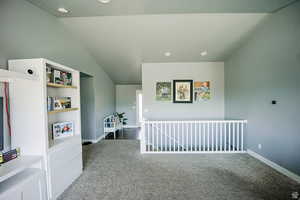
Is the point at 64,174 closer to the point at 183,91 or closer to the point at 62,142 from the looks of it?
the point at 62,142

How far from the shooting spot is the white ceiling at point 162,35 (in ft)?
8.80

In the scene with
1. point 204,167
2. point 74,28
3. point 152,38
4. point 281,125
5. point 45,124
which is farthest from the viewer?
point 152,38

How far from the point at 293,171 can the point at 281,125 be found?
783 millimetres

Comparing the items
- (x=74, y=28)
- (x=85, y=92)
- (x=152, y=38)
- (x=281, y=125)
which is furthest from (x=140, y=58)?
(x=281, y=125)

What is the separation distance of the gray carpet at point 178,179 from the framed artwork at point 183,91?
1.85 meters

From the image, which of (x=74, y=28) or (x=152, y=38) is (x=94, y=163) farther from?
(x=152, y=38)

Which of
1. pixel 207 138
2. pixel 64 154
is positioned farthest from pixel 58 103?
pixel 207 138

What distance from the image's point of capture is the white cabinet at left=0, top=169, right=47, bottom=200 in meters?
1.27

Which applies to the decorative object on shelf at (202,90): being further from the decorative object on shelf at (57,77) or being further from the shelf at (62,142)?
the decorative object on shelf at (57,77)

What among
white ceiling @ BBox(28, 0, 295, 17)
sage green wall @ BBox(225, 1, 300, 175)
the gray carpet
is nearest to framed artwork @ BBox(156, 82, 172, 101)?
the gray carpet

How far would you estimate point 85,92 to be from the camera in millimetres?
4371

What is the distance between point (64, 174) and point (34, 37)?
2281 mm

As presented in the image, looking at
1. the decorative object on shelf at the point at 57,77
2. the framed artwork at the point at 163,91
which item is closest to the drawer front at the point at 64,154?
the decorative object on shelf at the point at 57,77

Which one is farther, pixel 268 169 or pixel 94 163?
pixel 94 163
